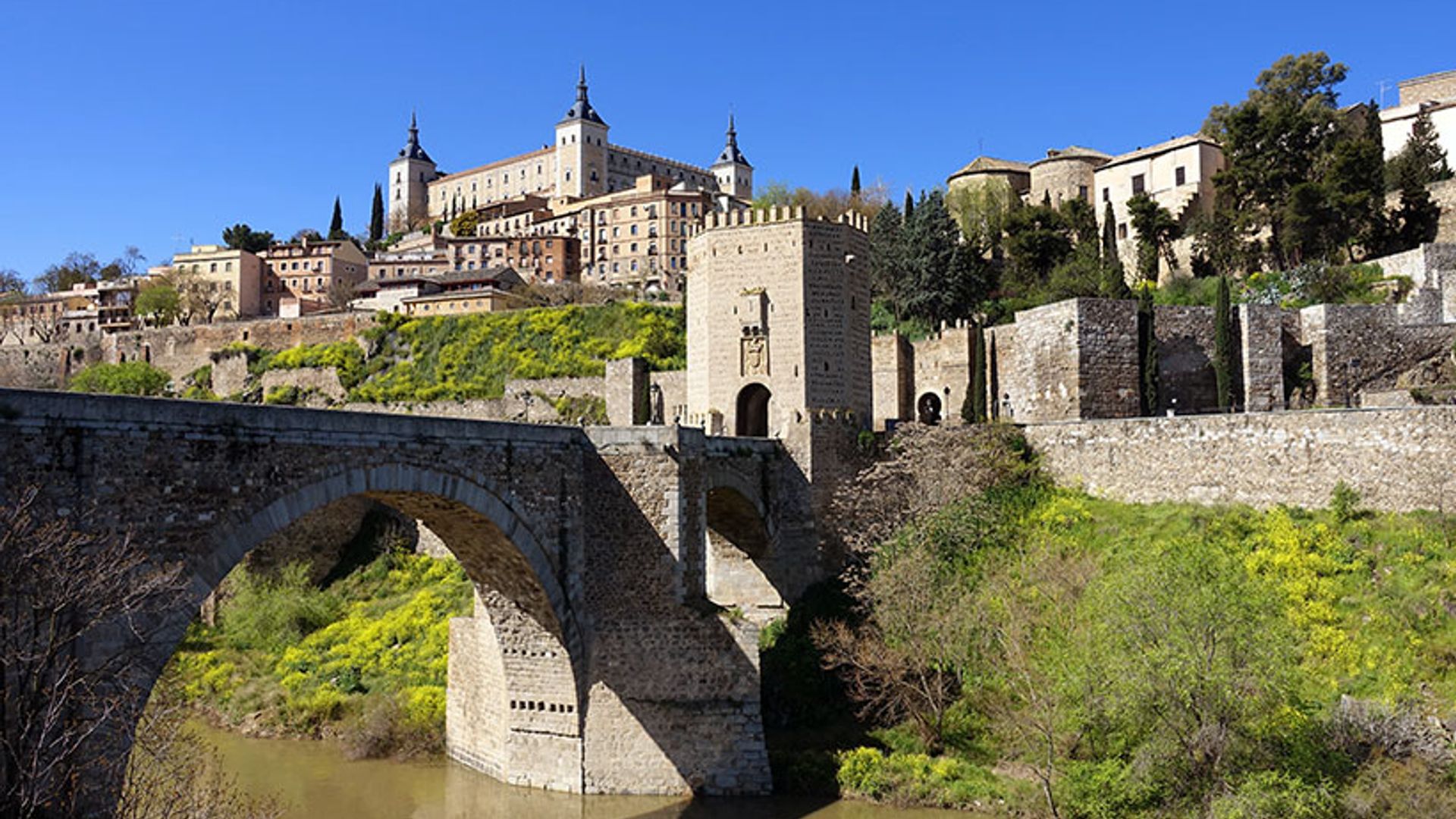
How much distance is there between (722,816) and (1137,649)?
7439 millimetres

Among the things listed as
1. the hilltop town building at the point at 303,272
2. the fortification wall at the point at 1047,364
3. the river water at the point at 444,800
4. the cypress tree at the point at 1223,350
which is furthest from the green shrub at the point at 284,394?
the cypress tree at the point at 1223,350

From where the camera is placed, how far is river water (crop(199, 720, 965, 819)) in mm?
18719

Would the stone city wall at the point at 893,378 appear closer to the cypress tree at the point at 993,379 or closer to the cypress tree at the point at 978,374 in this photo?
the cypress tree at the point at 978,374

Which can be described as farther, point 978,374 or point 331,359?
point 331,359

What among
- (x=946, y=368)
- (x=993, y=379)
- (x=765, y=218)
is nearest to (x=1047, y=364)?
(x=993, y=379)

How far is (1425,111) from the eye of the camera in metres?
48.5

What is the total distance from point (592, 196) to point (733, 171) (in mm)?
18033

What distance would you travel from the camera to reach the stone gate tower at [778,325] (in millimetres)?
28656

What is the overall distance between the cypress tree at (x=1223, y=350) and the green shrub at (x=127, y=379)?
49.1m

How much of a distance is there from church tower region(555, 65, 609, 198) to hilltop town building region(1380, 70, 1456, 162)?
66166 mm

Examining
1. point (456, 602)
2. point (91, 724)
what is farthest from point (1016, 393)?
point (91, 724)

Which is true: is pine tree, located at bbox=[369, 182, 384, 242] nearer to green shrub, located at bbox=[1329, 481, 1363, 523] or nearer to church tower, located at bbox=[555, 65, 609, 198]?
church tower, located at bbox=[555, 65, 609, 198]

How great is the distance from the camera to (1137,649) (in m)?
16.9

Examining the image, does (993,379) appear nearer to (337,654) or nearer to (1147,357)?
(1147,357)
